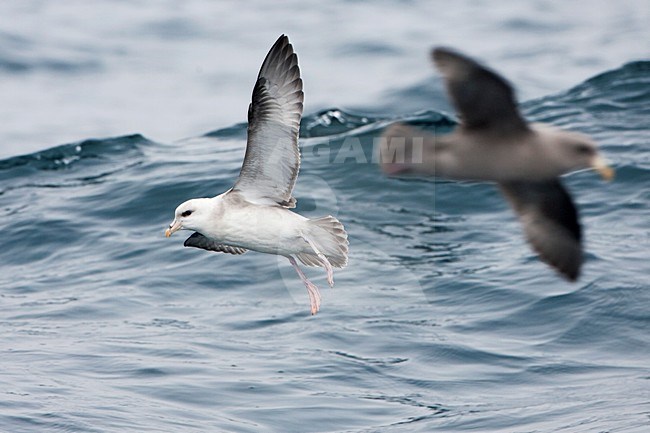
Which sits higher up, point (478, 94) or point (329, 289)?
point (478, 94)

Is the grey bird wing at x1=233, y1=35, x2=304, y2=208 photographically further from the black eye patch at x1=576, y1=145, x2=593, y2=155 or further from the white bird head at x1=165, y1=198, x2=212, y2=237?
the black eye patch at x1=576, y1=145, x2=593, y2=155

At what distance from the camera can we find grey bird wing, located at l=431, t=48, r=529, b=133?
656 centimetres

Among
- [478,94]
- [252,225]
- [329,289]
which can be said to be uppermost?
[478,94]

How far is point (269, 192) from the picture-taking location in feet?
29.6

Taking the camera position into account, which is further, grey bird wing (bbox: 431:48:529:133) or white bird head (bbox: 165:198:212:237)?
white bird head (bbox: 165:198:212:237)

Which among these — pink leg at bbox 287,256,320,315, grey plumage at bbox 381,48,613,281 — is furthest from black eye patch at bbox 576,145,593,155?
pink leg at bbox 287,256,320,315

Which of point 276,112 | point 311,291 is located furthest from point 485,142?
point 311,291

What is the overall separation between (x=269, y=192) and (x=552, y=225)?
7.80 ft

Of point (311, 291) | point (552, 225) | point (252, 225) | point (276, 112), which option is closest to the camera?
point (552, 225)

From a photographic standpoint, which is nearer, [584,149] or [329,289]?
[584,149]

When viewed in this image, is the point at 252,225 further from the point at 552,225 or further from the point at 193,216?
the point at 552,225

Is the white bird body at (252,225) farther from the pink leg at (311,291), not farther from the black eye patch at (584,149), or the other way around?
the black eye patch at (584,149)

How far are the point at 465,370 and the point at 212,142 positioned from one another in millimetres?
7283

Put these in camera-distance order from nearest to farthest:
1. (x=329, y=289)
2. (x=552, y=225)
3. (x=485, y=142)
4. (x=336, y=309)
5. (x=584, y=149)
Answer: (x=584, y=149), (x=485, y=142), (x=552, y=225), (x=336, y=309), (x=329, y=289)
